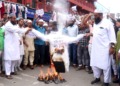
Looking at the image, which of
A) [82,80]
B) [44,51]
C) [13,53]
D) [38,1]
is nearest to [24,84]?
[13,53]

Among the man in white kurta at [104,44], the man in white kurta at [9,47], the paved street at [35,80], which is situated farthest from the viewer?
the man in white kurta at [9,47]

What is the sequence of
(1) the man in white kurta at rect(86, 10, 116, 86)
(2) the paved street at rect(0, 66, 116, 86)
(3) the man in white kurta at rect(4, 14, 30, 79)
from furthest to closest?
(3) the man in white kurta at rect(4, 14, 30, 79) → (2) the paved street at rect(0, 66, 116, 86) → (1) the man in white kurta at rect(86, 10, 116, 86)

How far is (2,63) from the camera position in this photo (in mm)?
5234

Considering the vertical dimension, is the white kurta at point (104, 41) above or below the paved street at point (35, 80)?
above

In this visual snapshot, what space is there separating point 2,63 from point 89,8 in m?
25.4

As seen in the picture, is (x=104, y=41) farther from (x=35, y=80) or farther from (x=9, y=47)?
(x=9, y=47)

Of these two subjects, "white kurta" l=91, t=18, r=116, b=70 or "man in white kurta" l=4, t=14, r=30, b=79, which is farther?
"man in white kurta" l=4, t=14, r=30, b=79

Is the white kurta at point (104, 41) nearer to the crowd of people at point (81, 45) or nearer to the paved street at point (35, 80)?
the crowd of people at point (81, 45)

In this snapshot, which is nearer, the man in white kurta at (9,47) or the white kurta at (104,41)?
the white kurta at (104,41)

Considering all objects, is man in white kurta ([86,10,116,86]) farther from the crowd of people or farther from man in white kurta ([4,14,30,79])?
man in white kurta ([4,14,30,79])

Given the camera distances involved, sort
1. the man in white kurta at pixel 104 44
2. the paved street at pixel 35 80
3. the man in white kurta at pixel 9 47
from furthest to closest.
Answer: the man in white kurta at pixel 9 47
the paved street at pixel 35 80
the man in white kurta at pixel 104 44

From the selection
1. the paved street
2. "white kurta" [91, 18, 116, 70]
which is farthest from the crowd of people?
the paved street

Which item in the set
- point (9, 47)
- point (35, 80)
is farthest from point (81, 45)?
point (9, 47)

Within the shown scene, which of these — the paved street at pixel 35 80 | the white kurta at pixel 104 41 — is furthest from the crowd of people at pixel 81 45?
the paved street at pixel 35 80
